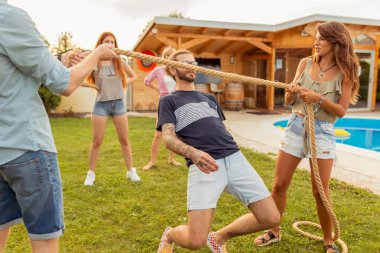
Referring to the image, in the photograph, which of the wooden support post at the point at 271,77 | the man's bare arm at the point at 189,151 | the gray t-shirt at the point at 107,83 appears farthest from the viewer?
the wooden support post at the point at 271,77

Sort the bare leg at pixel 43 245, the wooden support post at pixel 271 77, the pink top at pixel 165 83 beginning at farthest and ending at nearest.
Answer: the wooden support post at pixel 271 77, the pink top at pixel 165 83, the bare leg at pixel 43 245

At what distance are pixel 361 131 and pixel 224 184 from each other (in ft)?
31.3

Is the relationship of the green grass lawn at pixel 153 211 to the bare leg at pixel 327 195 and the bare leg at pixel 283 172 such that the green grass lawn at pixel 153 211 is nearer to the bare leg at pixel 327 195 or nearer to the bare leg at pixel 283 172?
the bare leg at pixel 327 195

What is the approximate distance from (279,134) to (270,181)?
3.62 m

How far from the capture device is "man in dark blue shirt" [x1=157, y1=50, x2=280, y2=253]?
2.21 m

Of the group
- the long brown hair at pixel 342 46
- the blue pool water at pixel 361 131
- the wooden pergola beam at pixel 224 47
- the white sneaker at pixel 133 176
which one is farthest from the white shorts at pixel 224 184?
the wooden pergola beam at pixel 224 47

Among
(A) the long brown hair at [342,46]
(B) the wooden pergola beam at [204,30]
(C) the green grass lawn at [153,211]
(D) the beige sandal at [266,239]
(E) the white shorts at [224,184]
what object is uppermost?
(B) the wooden pergola beam at [204,30]

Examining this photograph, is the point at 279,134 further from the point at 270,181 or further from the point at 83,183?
the point at 83,183

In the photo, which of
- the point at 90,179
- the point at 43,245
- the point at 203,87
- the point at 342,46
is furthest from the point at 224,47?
the point at 43,245

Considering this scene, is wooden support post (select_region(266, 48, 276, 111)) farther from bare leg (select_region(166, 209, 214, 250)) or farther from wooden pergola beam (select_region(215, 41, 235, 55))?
bare leg (select_region(166, 209, 214, 250))

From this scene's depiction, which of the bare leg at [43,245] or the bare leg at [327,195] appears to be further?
the bare leg at [327,195]

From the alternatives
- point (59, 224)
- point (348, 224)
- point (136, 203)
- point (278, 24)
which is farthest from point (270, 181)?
point (278, 24)

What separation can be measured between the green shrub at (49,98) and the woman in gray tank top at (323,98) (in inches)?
415

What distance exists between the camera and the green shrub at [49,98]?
1194cm
